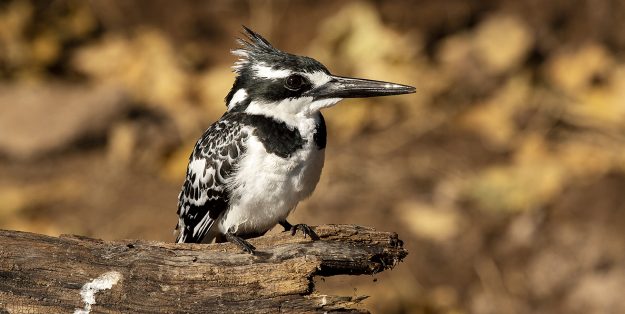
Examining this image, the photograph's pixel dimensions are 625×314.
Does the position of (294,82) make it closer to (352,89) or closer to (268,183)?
(352,89)

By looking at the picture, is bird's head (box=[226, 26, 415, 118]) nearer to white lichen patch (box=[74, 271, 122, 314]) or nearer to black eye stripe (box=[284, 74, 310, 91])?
black eye stripe (box=[284, 74, 310, 91])

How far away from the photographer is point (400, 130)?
29.1ft

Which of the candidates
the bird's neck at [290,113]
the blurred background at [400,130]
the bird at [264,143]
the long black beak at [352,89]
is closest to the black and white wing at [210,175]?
the bird at [264,143]

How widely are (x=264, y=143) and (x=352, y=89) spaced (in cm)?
52

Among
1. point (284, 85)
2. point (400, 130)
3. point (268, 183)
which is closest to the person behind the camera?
point (268, 183)

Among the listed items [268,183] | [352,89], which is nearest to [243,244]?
[268,183]

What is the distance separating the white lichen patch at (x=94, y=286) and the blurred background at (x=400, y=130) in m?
2.75

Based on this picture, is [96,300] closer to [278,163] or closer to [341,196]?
[278,163]

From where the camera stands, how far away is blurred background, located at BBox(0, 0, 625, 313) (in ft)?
24.5

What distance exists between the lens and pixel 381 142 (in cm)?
873

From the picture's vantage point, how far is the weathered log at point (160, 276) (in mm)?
4062

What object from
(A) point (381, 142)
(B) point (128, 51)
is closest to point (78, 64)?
(B) point (128, 51)

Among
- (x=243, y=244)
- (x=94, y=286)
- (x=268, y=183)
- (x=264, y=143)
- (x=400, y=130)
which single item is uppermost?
(x=400, y=130)

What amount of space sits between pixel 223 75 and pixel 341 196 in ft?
6.46
